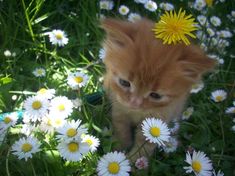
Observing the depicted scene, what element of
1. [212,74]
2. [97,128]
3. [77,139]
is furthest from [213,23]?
[77,139]

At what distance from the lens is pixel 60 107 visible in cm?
141

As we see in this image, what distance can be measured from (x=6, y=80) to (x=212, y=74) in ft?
3.51

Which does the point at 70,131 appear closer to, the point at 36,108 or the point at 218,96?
the point at 36,108

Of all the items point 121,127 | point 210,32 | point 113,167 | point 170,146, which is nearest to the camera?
point 113,167

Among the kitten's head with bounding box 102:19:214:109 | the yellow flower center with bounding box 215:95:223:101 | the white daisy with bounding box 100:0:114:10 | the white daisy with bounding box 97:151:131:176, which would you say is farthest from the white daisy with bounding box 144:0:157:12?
the white daisy with bounding box 97:151:131:176

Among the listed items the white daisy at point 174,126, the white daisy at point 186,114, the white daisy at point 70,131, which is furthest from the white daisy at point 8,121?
the white daisy at point 186,114

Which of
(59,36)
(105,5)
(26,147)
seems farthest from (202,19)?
(26,147)

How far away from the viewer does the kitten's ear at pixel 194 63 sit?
1.38m

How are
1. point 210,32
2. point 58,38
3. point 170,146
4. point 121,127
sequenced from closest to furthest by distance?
1. point 170,146
2. point 121,127
3. point 58,38
4. point 210,32

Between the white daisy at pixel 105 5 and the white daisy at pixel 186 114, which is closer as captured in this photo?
the white daisy at pixel 186 114

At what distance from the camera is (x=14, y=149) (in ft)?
4.10

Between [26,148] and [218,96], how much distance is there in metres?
1.03

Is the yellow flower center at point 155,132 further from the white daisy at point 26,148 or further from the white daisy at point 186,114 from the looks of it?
the white daisy at point 186,114

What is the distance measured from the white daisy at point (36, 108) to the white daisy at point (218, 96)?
0.88m
